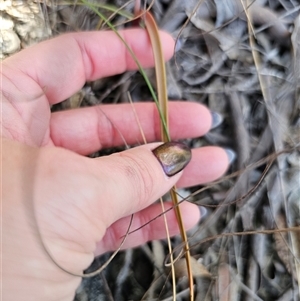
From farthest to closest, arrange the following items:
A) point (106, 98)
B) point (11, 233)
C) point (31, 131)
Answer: point (106, 98) < point (31, 131) < point (11, 233)

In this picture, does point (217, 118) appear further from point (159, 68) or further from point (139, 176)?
point (139, 176)

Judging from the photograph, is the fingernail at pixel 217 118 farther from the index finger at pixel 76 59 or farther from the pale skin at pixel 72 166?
the index finger at pixel 76 59

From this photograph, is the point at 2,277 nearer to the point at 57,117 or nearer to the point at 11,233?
the point at 11,233

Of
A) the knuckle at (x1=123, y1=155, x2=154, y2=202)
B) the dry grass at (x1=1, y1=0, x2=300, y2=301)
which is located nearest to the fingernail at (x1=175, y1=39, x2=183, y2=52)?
the dry grass at (x1=1, y1=0, x2=300, y2=301)

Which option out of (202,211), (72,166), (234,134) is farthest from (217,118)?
(72,166)

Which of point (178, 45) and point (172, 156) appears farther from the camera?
point (178, 45)

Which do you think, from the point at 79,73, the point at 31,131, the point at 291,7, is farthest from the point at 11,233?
the point at 291,7

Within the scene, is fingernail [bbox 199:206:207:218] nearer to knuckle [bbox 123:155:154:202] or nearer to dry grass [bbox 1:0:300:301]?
dry grass [bbox 1:0:300:301]
